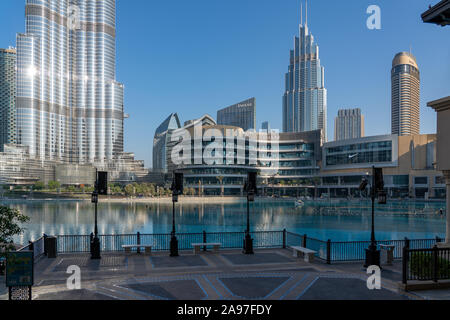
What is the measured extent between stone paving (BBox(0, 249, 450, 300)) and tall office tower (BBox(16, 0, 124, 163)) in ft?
545

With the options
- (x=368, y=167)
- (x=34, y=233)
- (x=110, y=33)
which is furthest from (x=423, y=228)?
(x=110, y=33)

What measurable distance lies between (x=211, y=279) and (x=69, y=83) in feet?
638

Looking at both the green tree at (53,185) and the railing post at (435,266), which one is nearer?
the railing post at (435,266)

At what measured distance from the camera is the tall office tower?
16050 cm

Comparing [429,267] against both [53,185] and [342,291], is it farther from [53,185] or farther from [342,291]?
[53,185]

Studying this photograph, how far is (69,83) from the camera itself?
184 metres

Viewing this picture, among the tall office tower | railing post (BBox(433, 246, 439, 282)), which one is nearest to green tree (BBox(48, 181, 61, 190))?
the tall office tower

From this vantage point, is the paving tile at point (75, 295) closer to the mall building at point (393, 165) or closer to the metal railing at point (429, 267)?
the metal railing at point (429, 267)

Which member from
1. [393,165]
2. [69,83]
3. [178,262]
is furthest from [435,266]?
[69,83]

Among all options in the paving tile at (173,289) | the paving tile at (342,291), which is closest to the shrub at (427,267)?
the paving tile at (342,291)

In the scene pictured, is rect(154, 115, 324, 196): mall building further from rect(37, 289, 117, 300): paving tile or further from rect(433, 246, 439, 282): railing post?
rect(433, 246, 439, 282): railing post

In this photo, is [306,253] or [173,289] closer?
[173,289]

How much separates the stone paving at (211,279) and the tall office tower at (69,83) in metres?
166

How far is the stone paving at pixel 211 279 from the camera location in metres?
11.8
